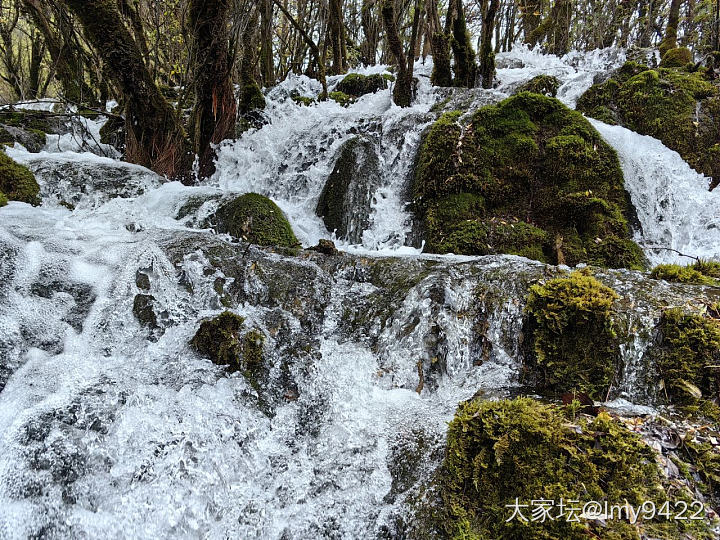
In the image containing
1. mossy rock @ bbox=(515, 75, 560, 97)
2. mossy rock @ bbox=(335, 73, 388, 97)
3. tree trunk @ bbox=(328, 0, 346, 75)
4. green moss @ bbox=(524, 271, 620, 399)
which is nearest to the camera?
green moss @ bbox=(524, 271, 620, 399)

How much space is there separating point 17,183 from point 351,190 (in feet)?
14.9

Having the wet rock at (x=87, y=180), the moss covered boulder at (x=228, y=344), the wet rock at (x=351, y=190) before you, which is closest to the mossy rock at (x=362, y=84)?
the wet rock at (x=351, y=190)

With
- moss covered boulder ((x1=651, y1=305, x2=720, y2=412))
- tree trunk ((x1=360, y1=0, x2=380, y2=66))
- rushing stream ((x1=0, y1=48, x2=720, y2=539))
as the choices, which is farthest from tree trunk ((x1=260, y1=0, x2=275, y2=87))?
moss covered boulder ((x1=651, y1=305, x2=720, y2=412))

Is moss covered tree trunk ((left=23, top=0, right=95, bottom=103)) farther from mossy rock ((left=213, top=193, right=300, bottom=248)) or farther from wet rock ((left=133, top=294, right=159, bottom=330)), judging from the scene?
wet rock ((left=133, top=294, right=159, bottom=330))

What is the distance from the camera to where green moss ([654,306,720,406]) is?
2660mm

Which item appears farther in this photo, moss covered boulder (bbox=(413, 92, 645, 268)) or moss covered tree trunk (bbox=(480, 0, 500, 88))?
moss covered tree trunk (bbox=(480, 0, 500, 88))

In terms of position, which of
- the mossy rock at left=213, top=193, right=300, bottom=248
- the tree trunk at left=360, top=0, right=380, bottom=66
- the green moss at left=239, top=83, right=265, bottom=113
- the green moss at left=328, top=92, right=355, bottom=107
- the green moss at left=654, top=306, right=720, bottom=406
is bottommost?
the green moss at left=654, top=306, right=720, bottom=406

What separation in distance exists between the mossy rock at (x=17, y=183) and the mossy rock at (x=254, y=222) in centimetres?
259

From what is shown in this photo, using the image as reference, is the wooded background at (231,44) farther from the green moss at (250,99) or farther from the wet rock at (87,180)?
the wet rock at (87,180)

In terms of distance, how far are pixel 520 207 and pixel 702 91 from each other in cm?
363

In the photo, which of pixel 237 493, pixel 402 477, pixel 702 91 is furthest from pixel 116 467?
pixel 702 91

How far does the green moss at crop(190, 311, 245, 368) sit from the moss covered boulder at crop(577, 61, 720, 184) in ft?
21.0

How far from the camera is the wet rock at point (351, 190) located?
609 centimetres

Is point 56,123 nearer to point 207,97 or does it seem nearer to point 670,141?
point 207,97
